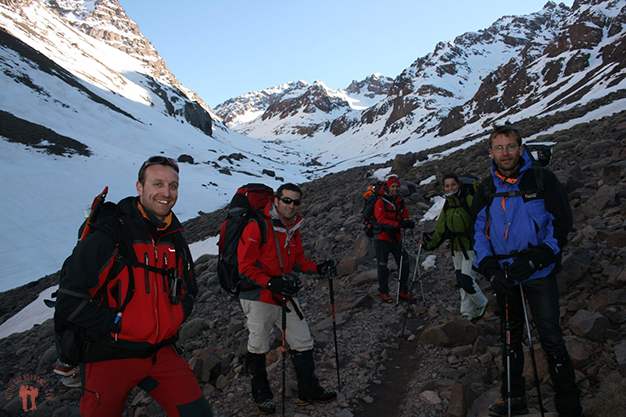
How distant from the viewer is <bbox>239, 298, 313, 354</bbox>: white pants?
13.7ft

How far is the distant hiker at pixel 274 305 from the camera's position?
13.5 ft

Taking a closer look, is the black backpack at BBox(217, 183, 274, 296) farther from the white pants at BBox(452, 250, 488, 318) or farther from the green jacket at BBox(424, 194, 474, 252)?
the white pants at BBox(452, 250, 488, 318)

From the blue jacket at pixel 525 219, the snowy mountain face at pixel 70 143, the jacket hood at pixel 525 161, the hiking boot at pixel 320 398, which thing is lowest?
the hiking boot at pixel 320 398

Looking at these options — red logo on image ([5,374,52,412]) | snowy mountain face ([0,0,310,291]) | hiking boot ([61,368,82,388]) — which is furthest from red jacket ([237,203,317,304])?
snowy mountain face ([0,0,310,291])

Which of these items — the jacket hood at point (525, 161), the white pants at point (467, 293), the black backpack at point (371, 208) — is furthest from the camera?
the black backpack at point (371, 208)

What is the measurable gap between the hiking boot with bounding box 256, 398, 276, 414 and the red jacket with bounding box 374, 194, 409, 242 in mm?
3946

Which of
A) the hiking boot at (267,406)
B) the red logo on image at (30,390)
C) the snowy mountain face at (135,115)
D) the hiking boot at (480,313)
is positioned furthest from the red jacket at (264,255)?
the snowy mountain face at (135,115)

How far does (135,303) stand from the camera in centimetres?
271

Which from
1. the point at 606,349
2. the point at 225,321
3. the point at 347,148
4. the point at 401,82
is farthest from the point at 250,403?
the point at 401,82

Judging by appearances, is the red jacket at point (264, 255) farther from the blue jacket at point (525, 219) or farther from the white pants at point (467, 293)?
the white pants at point (467, 293)

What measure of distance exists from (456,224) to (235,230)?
3.60 metres

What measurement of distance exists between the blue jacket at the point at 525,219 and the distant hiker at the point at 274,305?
2106 millimetres

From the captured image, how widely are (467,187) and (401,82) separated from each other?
540 feet

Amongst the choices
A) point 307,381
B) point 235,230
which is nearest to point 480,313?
point 307,381
